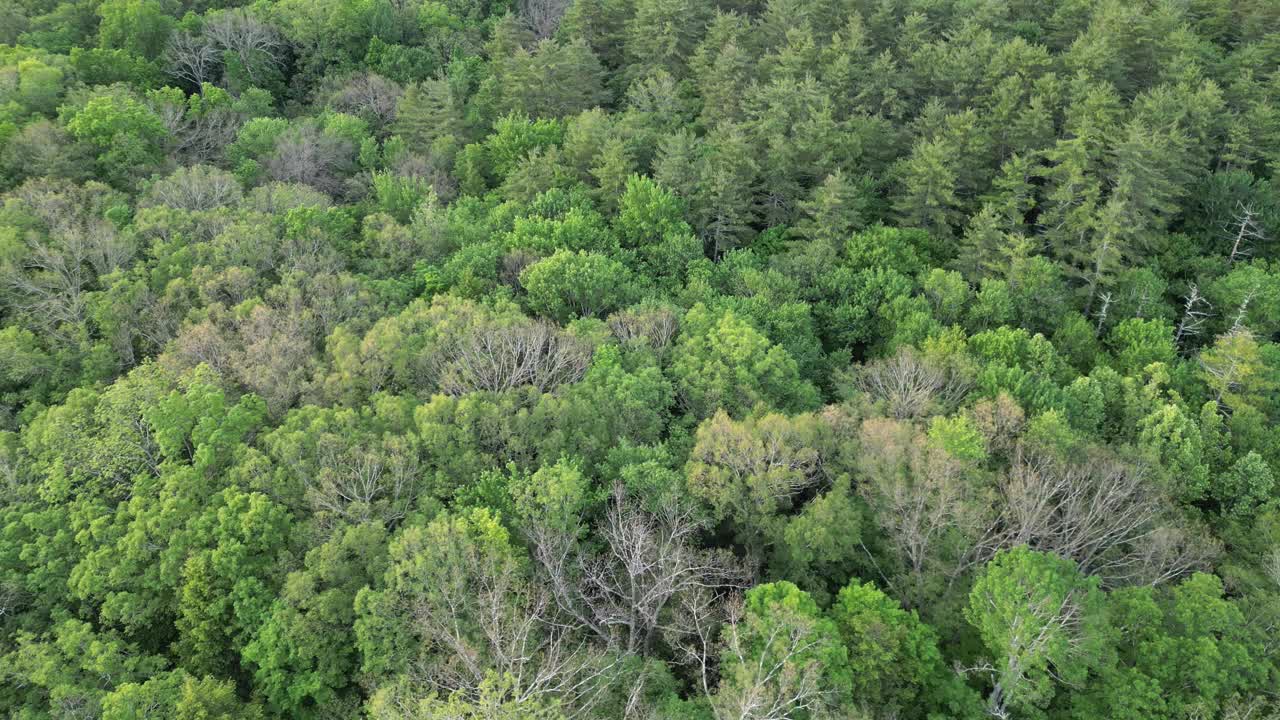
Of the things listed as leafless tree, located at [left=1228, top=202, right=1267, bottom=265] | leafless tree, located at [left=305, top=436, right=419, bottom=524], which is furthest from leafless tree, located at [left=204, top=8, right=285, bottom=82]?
leafless tree, located at [left=1228, top=202, right=1267, bottom=265]

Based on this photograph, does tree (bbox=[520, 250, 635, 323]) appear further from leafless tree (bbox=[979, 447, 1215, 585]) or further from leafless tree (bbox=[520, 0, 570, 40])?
leafless tree (bbox=[520, 0, 570, 40])

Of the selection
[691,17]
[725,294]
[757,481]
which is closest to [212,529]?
[757,481]

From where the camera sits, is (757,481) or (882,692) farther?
(757,481)

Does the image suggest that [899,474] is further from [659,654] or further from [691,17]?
[691,17]

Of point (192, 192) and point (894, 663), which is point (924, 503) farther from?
point (192, 192)

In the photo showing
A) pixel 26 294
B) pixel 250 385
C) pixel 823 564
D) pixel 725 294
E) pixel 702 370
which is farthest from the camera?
pixel 725 294

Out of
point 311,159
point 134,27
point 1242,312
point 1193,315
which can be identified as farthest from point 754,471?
point 134,27

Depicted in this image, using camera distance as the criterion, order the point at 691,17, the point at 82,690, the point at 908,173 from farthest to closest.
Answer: the point at 691,17 < the point at 908,173 < the point at 82,690
